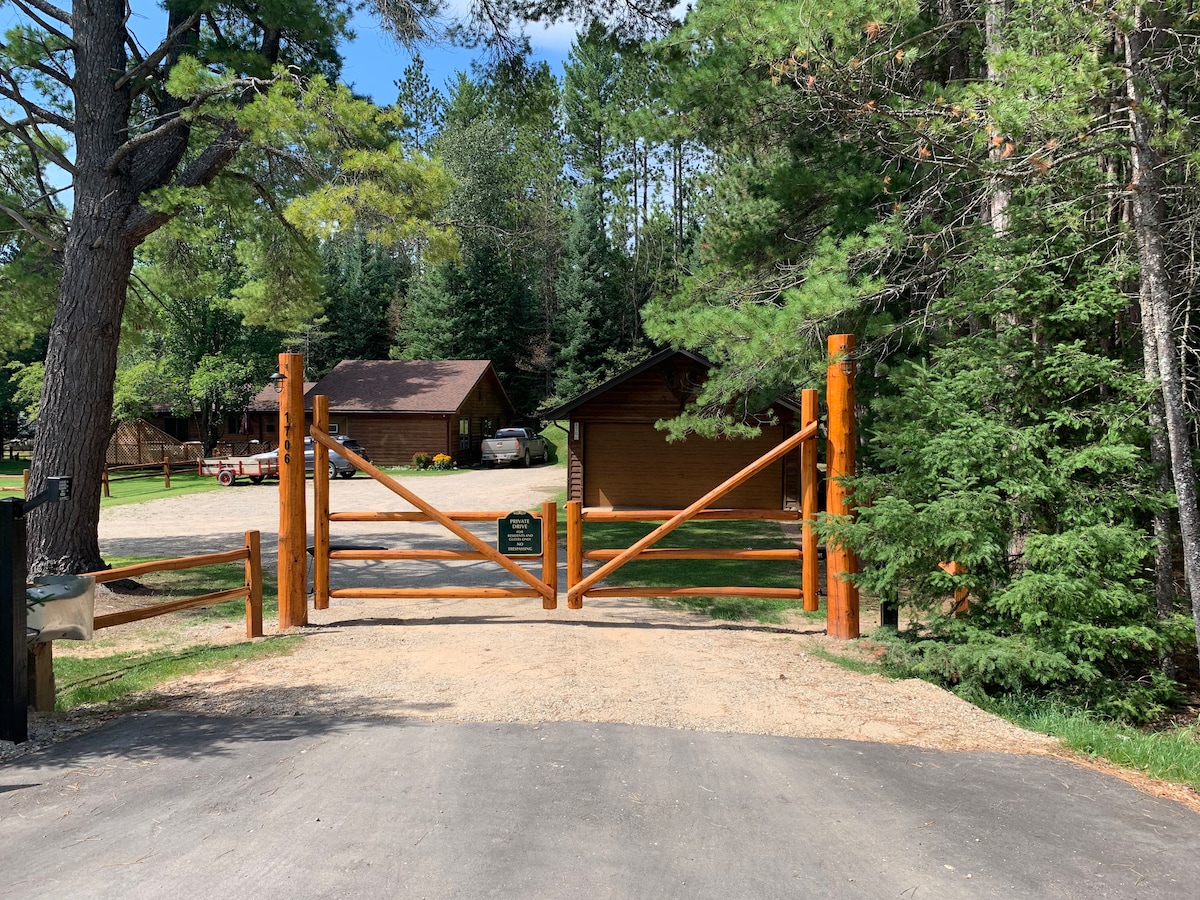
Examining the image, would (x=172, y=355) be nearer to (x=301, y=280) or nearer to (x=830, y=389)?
(x=301, y=280)

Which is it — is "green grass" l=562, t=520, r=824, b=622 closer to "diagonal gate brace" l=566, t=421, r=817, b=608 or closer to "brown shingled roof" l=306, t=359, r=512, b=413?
"diagonal gate brace" l=566, t=421, r=817, b=608

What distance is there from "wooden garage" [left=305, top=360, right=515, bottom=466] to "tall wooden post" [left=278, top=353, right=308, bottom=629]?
3121 centimetres

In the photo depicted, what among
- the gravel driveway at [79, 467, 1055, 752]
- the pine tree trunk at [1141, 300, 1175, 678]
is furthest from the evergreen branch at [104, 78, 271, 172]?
the pine tree trunk at [1141, 300, 1175, 678]

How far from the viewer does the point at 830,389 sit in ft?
27.3

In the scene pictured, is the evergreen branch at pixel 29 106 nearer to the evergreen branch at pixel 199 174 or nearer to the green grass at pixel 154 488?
the evergreen branch at pixel 199 174

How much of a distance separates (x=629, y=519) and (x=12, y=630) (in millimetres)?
5056

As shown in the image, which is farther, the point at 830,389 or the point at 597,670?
the point at 830,389

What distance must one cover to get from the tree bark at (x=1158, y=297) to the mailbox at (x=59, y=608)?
7.82 meters

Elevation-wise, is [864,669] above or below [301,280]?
below

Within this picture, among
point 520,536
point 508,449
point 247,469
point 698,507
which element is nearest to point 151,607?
point 520,536

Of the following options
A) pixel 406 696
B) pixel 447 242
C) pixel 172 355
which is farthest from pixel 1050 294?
pixel 172 355

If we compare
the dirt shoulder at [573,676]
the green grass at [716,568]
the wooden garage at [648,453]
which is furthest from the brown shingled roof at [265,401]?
the dirt shoulder at [573,676]

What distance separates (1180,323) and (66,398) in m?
11.9

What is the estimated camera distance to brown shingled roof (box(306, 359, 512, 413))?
4028cm
